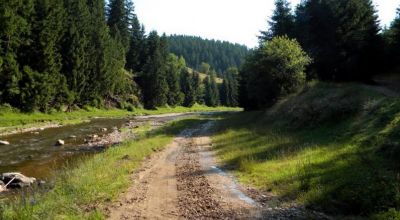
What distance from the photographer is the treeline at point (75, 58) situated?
52.7 meters

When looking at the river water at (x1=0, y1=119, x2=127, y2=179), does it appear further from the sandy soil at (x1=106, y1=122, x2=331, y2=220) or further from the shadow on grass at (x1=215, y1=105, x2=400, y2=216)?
the shadow on grass at (x1=215, y1=105, x2=400, y2=216)

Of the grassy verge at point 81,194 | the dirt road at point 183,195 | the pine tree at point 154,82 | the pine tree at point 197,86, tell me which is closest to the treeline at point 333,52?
the dirt road at point 183,195

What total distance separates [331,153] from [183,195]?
27.1 ft

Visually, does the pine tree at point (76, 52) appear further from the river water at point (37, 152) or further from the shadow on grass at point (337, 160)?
the shadow on grass at point (337, 160)

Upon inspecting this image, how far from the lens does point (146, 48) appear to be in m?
126

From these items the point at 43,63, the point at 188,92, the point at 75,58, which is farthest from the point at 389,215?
the point at 188,92

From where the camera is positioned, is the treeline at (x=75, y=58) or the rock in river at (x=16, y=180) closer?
the rock in river at (x=16, y=180)

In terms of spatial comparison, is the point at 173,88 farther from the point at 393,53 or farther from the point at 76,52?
the point at 393,53

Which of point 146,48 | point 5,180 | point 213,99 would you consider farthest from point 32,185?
point 213,99

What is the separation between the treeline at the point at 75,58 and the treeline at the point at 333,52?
29599mm

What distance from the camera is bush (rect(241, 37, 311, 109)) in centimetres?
4694

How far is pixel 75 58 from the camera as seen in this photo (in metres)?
70.2

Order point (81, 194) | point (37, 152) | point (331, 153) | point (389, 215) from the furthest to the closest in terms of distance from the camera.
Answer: point (37, 152)
point (331, 153)
point (81, 194)
point (389, 215)

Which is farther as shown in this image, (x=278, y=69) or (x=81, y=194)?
(x=278, y=69)
